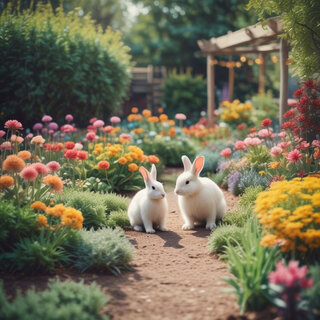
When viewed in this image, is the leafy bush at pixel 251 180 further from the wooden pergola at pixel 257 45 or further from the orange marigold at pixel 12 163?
the orange marigold at pixel 12 163

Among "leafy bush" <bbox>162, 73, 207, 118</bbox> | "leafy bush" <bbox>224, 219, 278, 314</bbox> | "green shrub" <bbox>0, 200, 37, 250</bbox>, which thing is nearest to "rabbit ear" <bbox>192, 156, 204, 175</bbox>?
"leafy bush" <bbox>224, 219, 278, 314</bbox>

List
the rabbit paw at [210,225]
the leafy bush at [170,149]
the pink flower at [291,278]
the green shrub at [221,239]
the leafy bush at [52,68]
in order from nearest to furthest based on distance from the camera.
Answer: the pink flower at [291,278], the green shrub at [221,239], the rabbit paw at [210,225], the leafy bush at [52,68], the leafy bush at [170,149]

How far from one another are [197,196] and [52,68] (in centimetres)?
600

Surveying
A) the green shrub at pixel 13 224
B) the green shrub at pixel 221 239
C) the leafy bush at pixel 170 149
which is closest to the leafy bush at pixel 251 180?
the green shrub at pixel 221 239

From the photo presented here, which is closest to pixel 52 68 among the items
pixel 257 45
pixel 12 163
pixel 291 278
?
pixel 12 163

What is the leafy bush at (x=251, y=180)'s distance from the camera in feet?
22.6

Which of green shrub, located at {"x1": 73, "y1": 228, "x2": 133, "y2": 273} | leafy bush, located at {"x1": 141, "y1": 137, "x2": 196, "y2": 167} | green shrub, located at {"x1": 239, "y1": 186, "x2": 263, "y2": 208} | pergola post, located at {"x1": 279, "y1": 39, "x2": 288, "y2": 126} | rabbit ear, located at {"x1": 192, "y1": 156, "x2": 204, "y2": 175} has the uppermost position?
pergola post, located at {"x1": 279, "y1": 39, "x2": 288, "y2": 126}

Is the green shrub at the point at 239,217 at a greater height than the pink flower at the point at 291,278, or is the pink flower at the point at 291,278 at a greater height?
the pink flower at the point at 291,278

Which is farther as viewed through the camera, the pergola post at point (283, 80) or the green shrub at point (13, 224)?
the pergola post at point (283, 80)

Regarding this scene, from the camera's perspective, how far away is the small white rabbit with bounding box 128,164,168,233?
18.6 ft

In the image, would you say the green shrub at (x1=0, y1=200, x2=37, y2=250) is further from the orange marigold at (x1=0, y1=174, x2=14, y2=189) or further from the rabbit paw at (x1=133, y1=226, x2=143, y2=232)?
the rabbit paw at (x1=133, y1=226, x2=143, y2=232)

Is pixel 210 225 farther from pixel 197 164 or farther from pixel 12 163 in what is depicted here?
pixel 12 163

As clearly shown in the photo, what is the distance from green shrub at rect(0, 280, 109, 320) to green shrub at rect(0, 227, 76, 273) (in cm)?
60

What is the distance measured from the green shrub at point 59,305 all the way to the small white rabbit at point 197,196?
244cm
